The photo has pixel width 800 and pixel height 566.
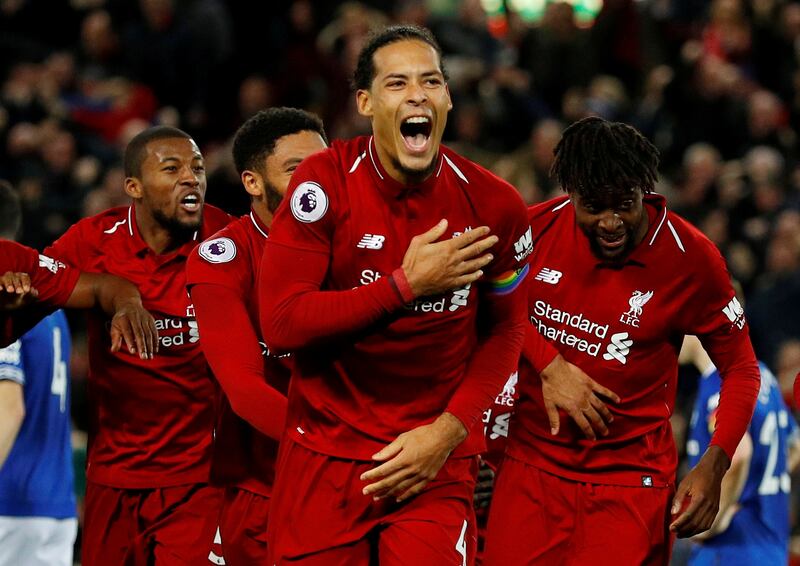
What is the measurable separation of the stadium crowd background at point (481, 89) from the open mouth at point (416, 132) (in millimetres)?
6899

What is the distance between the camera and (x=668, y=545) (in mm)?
5297

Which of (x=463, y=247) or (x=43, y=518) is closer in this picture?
(x=463, y=247)

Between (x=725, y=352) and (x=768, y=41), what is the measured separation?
327 inches

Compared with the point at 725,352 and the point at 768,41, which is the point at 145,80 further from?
the point at 725,352

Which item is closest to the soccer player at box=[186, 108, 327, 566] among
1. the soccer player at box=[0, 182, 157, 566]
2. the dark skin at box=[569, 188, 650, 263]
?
the soccer player at box=[0, 182, 157, 566]

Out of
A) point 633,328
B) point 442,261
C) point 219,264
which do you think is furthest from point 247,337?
point 633,328

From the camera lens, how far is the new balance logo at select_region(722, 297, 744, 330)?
516 cm

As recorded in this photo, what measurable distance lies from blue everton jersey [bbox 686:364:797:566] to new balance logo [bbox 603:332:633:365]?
1295 millimetres

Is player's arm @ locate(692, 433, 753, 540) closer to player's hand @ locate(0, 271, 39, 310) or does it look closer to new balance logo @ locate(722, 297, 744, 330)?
new balance logo @ locate(722, 297, 744, 330)

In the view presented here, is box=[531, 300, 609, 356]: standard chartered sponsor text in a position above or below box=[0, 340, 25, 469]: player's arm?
above

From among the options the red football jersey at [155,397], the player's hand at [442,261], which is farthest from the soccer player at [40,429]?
the player's hand at [442,261]

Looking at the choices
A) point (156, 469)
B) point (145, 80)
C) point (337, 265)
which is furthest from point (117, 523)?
point (145, 80)

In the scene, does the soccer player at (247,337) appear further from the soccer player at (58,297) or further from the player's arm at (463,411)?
the player's arm at (463,411)

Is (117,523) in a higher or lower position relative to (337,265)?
lower
